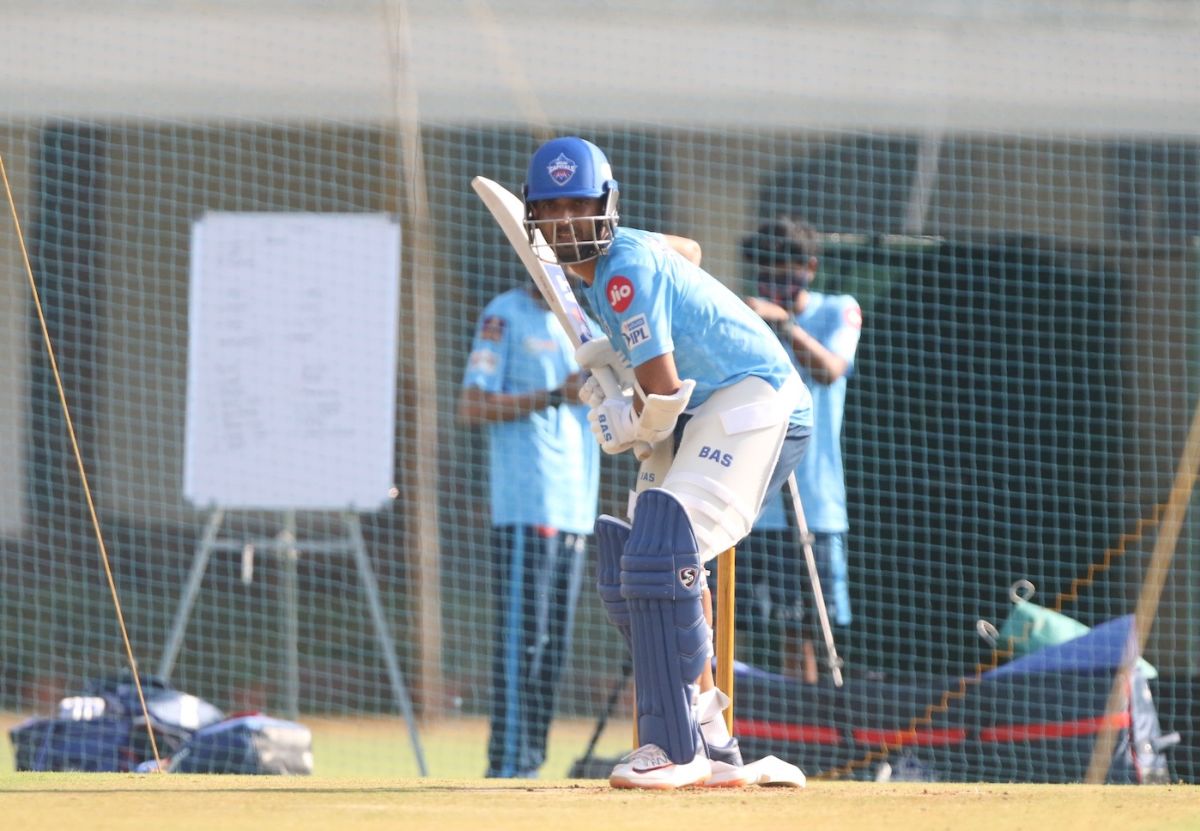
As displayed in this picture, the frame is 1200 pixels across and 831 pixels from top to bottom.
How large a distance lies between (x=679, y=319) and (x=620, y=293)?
8.5 inches

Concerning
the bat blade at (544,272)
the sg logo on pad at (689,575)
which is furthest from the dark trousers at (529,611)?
the sg logo on pad at (689,575)

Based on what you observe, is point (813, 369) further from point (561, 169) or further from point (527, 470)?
point (561, 169)

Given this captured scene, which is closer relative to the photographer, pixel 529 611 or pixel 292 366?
pixel 529 611

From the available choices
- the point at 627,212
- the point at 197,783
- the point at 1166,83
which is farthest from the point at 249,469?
the point at 1166,83

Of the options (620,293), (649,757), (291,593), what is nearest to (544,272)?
(620,293)

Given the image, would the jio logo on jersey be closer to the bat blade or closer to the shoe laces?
the bat blade

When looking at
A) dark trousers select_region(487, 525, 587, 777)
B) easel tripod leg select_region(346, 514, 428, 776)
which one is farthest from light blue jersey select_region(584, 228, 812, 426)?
easel tripod leg select_region(346, 514, 428, 776)

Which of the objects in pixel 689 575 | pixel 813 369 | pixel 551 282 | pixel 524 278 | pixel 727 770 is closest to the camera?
pixel 689 575

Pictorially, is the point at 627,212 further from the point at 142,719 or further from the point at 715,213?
the point at 142,719

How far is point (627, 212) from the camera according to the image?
412 inches

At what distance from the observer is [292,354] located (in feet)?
29.0

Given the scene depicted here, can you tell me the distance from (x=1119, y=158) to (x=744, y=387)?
5.68 metres

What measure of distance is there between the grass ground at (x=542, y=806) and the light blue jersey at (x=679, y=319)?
1.03m

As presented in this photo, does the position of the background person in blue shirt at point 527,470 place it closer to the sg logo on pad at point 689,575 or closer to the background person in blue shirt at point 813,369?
the background person in blue shirt at point 813,369
